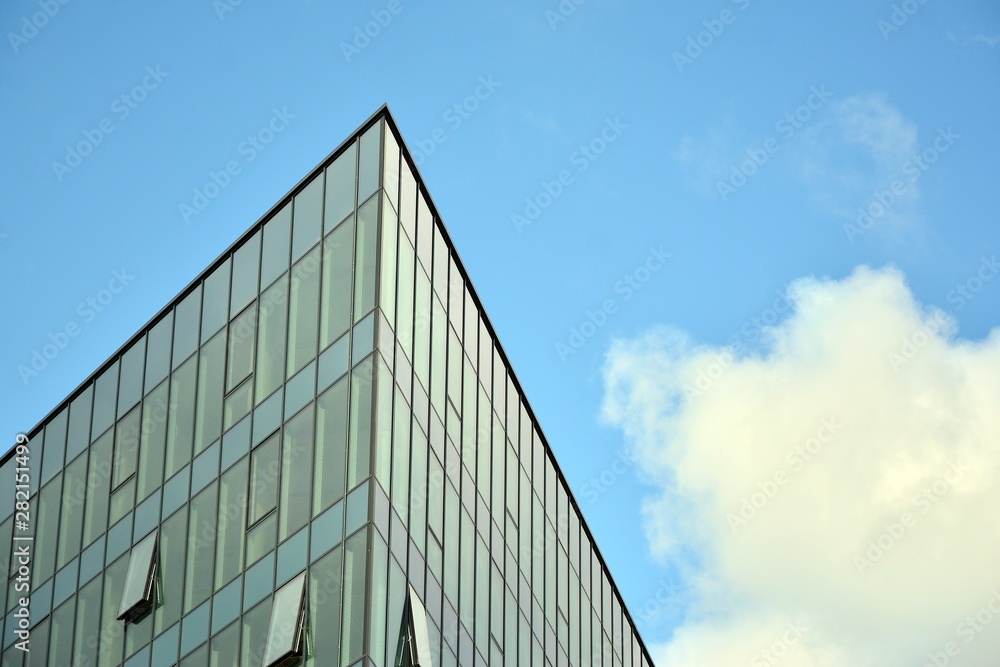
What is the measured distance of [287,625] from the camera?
26.7 m

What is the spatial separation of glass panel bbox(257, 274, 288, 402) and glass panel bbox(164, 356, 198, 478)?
2.59 m

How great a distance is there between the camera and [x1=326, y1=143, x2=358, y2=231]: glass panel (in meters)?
30.5

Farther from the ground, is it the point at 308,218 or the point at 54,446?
the point at 308,218

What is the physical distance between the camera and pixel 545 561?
40.9 meters

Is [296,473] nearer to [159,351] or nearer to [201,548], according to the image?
[201,548]

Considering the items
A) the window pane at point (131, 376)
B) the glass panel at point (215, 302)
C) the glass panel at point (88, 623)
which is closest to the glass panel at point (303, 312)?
the glass panel at point (215, 302)

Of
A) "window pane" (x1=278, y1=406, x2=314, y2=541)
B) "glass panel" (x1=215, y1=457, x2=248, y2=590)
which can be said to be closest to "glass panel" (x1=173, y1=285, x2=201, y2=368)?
"glass panel" (x1=215, y1=457, x2=248, y2=590)

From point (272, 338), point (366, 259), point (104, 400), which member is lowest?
point (272, 338)

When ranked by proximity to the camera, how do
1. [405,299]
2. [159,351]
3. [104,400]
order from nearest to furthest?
[405,299], [159,351], [104,400]

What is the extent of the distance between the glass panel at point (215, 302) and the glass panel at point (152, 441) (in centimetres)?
182

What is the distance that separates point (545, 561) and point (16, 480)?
14681 mm

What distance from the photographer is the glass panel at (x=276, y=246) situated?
3162cm

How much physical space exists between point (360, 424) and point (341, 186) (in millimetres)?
5969

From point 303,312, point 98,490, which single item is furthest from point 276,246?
point 98,490
